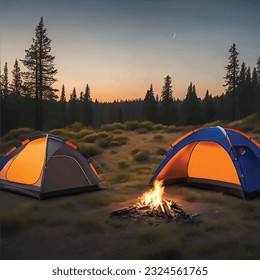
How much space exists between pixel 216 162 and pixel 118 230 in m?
4.48

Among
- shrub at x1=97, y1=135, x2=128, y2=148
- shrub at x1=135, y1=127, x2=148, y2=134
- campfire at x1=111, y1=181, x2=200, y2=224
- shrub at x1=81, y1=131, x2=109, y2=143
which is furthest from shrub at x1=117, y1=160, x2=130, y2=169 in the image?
shrub at x1=135, y1=127, x2=148, y2=134

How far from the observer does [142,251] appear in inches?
215

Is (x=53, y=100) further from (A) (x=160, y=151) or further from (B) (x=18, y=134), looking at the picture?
(A) (x=160, y=151)

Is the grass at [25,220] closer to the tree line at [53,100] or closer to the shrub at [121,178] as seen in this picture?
the shrub at [121,178]

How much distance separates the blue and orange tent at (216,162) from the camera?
29.5 feet

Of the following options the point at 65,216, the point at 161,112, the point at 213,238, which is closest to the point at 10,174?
the point at 65,216

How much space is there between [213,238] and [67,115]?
193 feet

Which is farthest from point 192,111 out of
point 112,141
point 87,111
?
point 112,141

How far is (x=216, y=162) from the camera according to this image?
32.7 feet

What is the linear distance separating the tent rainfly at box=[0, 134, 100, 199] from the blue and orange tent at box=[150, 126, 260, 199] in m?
2.31

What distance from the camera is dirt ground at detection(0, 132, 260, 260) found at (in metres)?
5.53

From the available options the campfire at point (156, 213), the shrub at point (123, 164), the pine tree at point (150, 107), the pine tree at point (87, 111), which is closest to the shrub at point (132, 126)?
the shrub at point (123, 164)

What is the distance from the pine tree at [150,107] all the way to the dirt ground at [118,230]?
4337 centimetres
